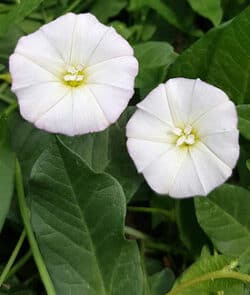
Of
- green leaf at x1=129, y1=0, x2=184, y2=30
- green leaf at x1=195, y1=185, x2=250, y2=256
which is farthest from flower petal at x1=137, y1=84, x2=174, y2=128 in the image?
green leaf at x1=129, y1=0, x2=184, y2=30

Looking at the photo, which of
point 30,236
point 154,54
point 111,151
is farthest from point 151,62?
point 30,236

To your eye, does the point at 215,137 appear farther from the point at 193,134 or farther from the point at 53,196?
the point at 53,196

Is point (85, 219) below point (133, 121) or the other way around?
below

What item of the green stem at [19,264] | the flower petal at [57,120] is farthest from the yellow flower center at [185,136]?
the green stem at [19,264]

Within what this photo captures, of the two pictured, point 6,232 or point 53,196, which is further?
point 6,232

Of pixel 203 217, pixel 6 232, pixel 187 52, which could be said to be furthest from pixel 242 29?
pixel 6 232

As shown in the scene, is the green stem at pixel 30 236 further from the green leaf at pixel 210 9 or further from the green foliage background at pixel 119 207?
the green leaf at pixel 210 9

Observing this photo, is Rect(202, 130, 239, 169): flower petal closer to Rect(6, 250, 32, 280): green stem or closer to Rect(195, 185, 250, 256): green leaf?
Rect(195, 185, 250, 256): green leaf
